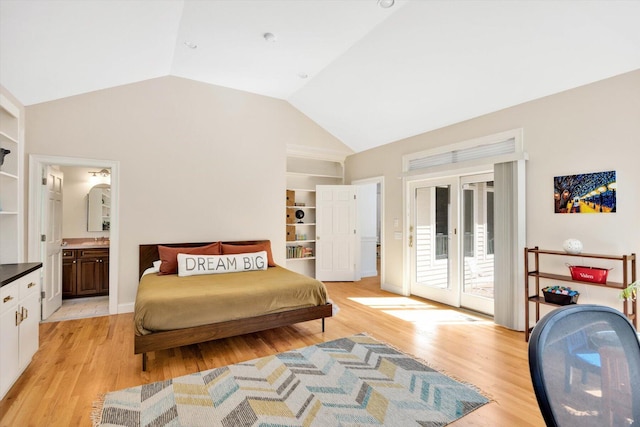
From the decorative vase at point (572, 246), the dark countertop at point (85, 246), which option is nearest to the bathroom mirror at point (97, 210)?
the dark countertop at point (85, 246)

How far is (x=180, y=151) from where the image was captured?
178 inches

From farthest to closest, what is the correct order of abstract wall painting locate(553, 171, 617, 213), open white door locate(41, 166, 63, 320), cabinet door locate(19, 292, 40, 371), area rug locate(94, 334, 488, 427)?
open white door locate(41, 166, 63, 320)
abstract wall painting locate(553, 171, 617, 213)
cabinet door locate(19, 292, 40, 371)
area rug locate(94, 334, 488, 427)

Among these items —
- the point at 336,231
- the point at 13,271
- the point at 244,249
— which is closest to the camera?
the point at 13,271

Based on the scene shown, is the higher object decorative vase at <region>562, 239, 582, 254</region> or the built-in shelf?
decorative vase at <region>562, 239, 582, 254</region>

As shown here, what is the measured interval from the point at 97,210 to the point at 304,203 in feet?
11.8

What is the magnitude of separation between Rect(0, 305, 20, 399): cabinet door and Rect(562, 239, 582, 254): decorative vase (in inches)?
179

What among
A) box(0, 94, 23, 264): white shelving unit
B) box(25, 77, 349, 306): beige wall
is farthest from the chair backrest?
box(25, 77, 349, 306): beige wall

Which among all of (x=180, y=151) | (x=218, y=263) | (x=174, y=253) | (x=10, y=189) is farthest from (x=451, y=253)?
(x=10, y=189)

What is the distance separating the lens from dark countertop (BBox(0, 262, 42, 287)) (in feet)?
7.16

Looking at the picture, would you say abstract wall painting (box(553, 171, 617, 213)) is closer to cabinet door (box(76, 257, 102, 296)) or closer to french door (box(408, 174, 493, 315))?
french door (box(408, 174, 493, 315))

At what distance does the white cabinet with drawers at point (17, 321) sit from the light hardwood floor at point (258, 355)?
0.16 m

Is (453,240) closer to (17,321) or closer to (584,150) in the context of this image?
(584,150)

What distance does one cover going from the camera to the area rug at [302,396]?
200 cm

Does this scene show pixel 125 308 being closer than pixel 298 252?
Yes
